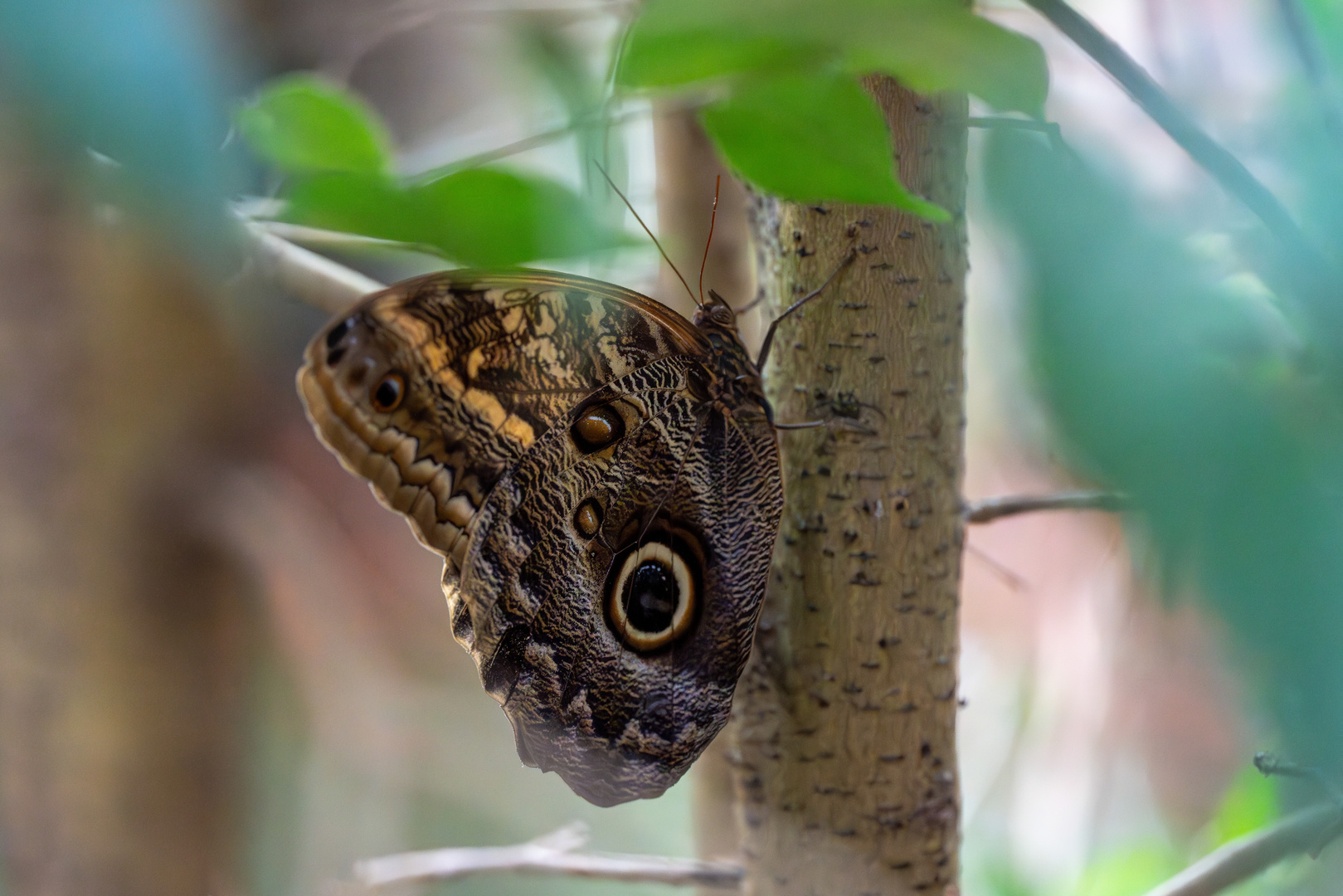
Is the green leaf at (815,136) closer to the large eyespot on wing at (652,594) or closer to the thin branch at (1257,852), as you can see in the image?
the thin branch at (1257,852)

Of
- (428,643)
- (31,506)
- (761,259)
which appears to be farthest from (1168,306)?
(428,643)

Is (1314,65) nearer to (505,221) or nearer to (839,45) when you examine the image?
(839,45)

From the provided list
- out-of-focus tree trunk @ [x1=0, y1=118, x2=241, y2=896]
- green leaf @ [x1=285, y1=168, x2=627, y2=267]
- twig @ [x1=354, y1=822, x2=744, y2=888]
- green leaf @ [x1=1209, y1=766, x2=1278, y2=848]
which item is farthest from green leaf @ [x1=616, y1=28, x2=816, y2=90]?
out-of-focus tree trunk @ [x1=0, y1=118, x2=241, y2=896]

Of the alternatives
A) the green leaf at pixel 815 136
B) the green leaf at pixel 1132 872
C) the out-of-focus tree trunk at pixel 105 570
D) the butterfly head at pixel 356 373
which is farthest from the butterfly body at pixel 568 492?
the out-of-focus tree trunk at pixel 105 570

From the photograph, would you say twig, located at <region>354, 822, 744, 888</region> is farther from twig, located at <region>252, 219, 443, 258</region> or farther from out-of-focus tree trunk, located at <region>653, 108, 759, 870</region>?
twig, located at <region>252, 219, 443, 258</region>

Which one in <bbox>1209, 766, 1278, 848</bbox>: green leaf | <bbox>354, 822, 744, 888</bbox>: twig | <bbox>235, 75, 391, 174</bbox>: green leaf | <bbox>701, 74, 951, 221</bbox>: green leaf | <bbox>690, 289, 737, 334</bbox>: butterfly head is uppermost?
<bbox>235, 75, 391, 174</bbox>: green leaf

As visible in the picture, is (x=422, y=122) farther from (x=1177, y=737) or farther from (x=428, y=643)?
(x=1177, y=737)
